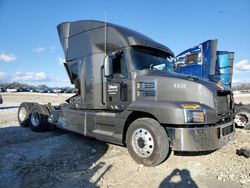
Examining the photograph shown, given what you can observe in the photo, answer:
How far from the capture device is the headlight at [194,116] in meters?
4.56

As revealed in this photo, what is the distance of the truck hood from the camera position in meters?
4.91

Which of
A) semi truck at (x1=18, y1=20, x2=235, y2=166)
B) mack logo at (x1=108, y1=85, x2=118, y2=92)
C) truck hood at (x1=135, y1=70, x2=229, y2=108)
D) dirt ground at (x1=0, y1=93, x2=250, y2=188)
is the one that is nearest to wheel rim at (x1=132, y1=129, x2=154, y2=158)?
semi truck at (x1=18, y1=20, x2=235, y2=166)

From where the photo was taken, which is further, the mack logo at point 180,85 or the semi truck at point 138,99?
the mack logo at point 180,85

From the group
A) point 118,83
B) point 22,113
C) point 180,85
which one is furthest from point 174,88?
point 22,113

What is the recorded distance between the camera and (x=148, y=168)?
16.0 feet

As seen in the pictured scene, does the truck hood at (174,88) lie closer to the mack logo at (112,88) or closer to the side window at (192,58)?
the mack logo at (112,88)

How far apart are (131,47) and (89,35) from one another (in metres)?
1.65

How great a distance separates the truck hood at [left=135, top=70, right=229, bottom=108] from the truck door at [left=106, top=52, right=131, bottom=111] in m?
0.37

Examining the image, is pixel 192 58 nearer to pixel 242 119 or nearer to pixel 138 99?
pixel 242 119

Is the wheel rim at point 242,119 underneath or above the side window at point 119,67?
underneath

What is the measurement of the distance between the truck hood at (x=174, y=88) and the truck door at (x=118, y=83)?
0.37m

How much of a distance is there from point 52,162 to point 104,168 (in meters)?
1.22

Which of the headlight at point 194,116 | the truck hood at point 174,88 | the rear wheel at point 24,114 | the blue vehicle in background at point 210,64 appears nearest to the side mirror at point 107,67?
the truck hood at point 174,88

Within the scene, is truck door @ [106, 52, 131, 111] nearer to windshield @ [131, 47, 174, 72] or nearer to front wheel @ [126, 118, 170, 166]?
windshield @ [131, 47, 174, 72]
